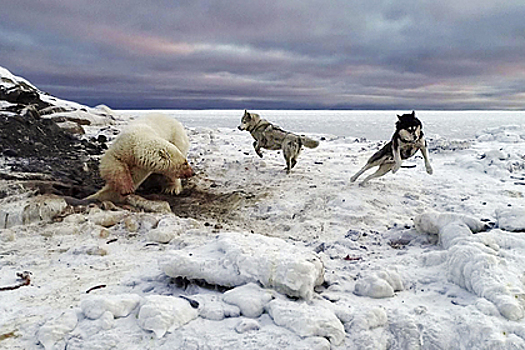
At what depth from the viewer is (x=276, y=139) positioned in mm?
9289

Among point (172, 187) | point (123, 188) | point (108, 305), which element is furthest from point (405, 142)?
point (108, 305)

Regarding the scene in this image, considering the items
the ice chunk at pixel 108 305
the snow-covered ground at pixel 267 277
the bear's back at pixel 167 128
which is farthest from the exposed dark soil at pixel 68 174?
the ice chunk at pixel 108 305

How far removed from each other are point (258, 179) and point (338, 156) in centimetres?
398

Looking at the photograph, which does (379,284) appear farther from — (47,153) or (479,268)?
(47,153)

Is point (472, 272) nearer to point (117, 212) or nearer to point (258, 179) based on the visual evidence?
point (117, 212)

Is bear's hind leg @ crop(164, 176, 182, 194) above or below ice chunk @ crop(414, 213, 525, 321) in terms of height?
below

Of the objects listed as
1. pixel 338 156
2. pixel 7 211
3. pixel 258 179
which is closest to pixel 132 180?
pixel 7 211

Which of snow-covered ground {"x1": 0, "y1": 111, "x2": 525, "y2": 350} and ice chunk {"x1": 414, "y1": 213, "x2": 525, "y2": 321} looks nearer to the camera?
snow-covered ground {"x1": 0, "y1": 111, "x2": 525, "y2": 350}

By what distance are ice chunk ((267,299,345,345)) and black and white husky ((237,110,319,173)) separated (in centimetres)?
616

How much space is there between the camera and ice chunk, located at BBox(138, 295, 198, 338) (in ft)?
8.18

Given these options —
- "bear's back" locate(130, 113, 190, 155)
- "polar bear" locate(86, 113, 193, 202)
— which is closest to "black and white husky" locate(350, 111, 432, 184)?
"polar bear" locate(86, 113, 193, 202)

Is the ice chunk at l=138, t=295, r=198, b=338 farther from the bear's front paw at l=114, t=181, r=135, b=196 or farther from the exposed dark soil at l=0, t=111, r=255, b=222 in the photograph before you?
the bear's front paw at l=114, t=181, r=135, b=196

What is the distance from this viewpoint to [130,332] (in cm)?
252

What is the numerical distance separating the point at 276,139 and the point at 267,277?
21.4 ft
